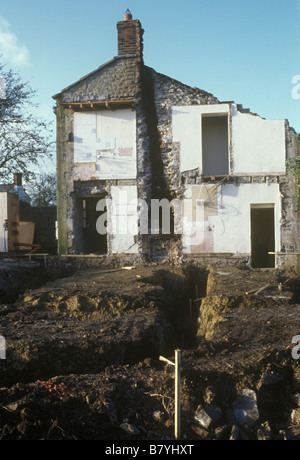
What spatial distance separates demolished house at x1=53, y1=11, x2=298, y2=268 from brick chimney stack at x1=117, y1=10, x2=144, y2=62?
4cm

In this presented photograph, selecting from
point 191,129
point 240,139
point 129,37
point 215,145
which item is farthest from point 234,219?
point 129,37

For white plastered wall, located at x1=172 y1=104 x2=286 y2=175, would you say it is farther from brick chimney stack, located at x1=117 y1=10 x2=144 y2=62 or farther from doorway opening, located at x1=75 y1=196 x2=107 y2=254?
doorway opening, located at x1=75 y1=196 x2=107 y2=254

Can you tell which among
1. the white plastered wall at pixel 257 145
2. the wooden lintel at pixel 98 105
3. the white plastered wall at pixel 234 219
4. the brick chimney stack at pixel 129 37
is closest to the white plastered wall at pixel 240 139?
the white plastered wall at pixel 257 145

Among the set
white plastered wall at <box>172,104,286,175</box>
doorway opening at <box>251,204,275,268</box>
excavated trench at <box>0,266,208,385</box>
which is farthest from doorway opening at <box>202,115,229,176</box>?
excavated trench at <box>0,266,208,385</box>

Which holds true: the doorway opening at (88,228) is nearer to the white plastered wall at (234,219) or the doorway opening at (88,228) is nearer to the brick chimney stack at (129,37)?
the white plastered wall at (234,219)

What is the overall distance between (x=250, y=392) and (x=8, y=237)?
12.3 m

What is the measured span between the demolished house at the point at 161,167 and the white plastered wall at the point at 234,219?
36mm

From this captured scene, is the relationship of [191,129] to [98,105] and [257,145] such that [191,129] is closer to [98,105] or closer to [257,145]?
[257,145]

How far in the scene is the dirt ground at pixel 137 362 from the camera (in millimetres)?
4027

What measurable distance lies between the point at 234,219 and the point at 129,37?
7.88 metres

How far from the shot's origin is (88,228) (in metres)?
15.6

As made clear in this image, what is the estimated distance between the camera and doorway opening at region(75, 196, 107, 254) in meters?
13.9

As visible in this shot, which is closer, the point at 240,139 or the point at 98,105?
the point at 240,139
